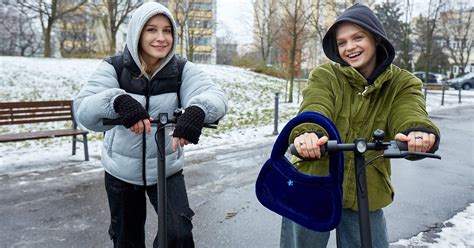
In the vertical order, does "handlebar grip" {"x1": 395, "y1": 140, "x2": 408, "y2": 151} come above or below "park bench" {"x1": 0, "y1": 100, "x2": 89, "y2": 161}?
above

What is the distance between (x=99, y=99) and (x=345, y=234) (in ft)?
5.25

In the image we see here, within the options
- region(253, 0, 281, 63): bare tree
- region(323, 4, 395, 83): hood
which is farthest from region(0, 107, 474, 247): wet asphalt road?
region(253, 0, 281, 63): bare tree

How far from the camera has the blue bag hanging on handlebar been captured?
2047 millimetres

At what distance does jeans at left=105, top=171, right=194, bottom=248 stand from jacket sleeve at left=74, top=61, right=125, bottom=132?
48 cm

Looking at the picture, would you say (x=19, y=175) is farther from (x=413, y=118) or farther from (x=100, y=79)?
(x=413, y=118)

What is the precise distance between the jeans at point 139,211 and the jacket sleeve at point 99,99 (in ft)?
1.59

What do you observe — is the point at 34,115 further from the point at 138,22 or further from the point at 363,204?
the point at 363,204

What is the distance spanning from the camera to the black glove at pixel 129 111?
7.24 feet

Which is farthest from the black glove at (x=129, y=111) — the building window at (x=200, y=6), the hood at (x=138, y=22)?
the building window at (x=200, y=6)

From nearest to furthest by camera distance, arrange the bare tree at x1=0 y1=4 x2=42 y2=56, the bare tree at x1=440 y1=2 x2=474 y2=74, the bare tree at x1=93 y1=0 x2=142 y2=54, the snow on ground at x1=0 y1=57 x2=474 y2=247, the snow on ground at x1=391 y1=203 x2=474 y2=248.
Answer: the snow on ground at x1=391 y1=203 x2=474 y2=248 → the snow on ground at x1=0 y1=57 x2=474 y2=247 → the bare tree at x1=93 y1=0 x2=142 y2=54 → the bare tree at x1=0 y1=4 x2=42 y2=56 → the bare tree at x1=440 y1=2 x2=474 y2=74

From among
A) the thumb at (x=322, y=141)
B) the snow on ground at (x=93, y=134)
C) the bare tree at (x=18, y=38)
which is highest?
the bare tree at (x=18, y=38)

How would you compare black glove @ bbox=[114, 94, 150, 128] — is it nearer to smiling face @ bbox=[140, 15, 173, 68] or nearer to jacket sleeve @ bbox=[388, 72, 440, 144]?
smiling face @ bbox=[140, 15, 173, 68]

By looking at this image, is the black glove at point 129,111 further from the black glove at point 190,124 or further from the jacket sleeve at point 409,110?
the jacket sleeve at point 409,110

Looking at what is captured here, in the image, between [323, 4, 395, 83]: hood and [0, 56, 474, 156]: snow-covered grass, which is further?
[0, 56, 474, 156]: snow-covered grass
